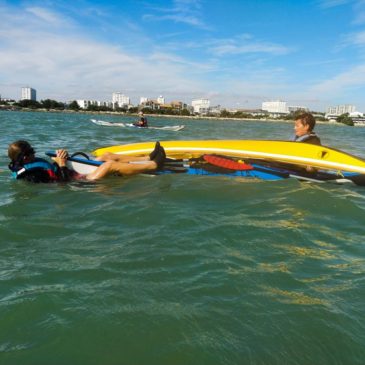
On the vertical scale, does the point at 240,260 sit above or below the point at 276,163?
below

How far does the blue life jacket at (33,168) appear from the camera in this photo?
6230 millimetres

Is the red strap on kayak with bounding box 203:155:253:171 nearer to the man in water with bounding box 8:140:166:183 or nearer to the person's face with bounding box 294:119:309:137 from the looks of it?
the man in water with bounding box 8:140:166:183

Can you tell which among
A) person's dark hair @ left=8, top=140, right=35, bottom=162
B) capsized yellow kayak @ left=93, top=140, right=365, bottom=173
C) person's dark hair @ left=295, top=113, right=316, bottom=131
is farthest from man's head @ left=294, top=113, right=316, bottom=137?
person's dark hair @ left=8, top=140, right=35, bottom=162

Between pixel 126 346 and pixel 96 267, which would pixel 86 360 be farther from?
pixel 96 267

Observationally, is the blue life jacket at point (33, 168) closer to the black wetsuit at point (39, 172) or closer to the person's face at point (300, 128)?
the black wetsuit at point (39, 172)

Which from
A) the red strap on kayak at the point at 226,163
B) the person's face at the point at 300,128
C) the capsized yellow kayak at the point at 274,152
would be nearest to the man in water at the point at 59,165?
the capsized yellow kayak at the point at 274,152

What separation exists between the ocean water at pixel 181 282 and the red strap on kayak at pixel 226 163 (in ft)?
6.47

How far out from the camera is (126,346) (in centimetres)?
231

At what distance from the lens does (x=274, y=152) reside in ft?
24.3

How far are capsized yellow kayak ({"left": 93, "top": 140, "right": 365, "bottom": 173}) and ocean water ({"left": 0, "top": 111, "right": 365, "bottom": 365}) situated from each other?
72.3 inches

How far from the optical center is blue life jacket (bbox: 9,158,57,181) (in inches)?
245

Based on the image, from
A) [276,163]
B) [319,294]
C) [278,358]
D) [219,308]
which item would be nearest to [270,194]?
[276,163]

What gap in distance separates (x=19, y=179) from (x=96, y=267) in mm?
3678

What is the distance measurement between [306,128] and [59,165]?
4712 mm
